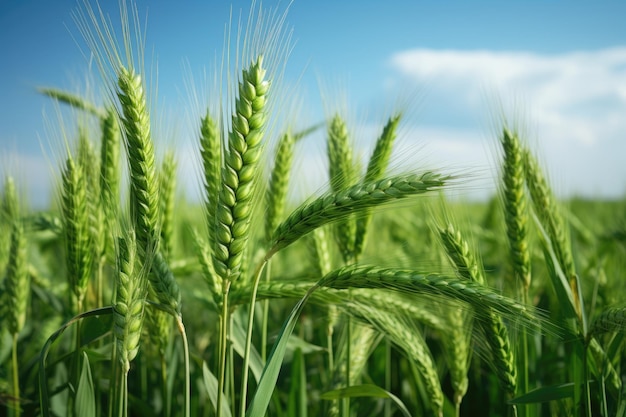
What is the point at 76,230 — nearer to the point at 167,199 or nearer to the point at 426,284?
the point at 167,199

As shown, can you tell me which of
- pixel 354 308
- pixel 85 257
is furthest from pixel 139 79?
pixel 354 308

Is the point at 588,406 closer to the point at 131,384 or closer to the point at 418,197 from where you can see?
the point at 418,197

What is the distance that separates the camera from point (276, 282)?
185 cm

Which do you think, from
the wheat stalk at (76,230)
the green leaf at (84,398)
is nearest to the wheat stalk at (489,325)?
the green leaf at (84,398)

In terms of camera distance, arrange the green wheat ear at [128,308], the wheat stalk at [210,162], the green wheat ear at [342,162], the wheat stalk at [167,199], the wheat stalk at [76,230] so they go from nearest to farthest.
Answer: the green wheat ear at [128,308], the wheat stalk at [210,162], the wheat stalk at [76,230], the wheat stalk at [167,199], the green wheat ear at [342,162]

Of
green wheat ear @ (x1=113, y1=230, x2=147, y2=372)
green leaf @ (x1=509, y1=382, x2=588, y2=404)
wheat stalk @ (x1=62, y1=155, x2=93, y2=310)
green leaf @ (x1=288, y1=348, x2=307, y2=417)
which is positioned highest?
wheat stalk @ (x1=62, y1=155, x2=93, y2=310)

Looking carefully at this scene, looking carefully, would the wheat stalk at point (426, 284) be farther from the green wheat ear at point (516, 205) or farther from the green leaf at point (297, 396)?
the green leaf at point (297, 396)

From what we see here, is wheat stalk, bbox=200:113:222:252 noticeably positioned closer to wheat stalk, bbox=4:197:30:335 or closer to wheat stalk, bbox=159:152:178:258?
wheat stalk, bbox=159:152:178:258

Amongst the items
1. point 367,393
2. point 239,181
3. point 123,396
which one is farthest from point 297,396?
point 239,181

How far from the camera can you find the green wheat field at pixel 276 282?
1426mm

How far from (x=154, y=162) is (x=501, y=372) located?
130 cm

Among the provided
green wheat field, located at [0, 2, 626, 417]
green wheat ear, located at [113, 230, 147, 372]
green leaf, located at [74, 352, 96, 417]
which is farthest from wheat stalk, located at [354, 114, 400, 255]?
green leaf, located at [74, 352, 96, 417]

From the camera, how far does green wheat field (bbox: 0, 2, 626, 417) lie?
1.43m

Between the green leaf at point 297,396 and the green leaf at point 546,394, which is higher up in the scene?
the green leaf at point 546,394
